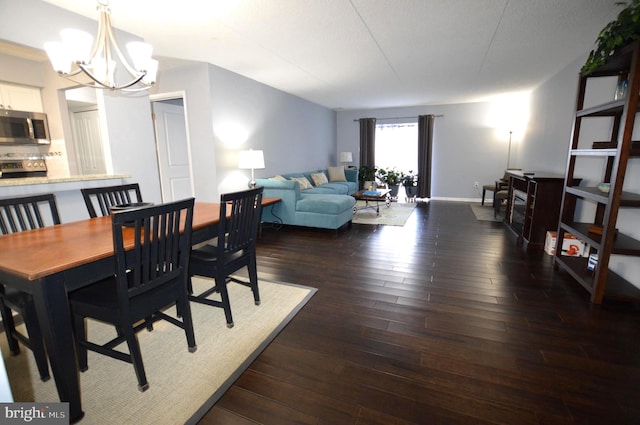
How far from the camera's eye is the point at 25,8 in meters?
2.31

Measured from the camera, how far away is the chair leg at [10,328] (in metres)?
1.73

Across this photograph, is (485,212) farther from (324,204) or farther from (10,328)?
(10,328)

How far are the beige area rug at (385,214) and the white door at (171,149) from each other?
2999 mm

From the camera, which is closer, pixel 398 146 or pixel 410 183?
pixel 410 183

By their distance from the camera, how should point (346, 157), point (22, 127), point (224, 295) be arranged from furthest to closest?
point (346, 157) → point (22, 127) → point (224, 295)

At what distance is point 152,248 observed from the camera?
1500 millimetres

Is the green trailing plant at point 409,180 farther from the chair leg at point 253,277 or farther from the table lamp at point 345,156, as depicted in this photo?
the chair leg at point 253,277

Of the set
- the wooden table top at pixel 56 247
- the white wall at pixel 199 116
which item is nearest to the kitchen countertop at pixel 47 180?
the white wall at pixel 199 116

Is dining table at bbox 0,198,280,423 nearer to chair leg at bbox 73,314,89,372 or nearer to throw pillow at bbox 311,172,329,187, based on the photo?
chair leg at bbox 73,314,89,372

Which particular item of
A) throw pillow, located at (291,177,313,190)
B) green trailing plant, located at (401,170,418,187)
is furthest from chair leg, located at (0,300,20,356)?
green trailing plant, located at (401,170,418,187)

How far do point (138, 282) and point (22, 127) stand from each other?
4123 millimetres

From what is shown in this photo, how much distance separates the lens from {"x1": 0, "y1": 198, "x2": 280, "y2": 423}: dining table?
125 centimetres

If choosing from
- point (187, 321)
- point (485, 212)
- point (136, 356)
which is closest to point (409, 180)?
point (485, 212)
